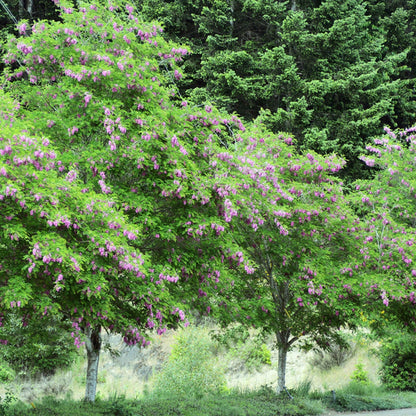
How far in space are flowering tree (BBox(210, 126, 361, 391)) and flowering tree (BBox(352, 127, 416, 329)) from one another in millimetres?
615

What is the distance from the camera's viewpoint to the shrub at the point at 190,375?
16500mm

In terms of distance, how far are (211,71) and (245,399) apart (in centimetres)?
2016

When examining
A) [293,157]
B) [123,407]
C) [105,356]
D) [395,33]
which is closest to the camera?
[123,407]

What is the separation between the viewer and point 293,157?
48.6 ft

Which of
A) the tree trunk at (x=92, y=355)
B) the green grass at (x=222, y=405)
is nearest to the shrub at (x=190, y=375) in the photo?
the green grass at (x=222, y=405)

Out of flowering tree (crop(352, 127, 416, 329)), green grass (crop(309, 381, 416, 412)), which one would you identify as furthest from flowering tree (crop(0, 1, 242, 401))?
green grass (crop(309, 381, 416, 412))

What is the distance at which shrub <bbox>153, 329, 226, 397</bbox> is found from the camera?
16500 millimetres

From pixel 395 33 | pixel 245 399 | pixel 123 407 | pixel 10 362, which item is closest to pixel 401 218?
pixel 245 399

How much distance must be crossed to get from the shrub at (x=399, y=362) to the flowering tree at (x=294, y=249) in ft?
18.1

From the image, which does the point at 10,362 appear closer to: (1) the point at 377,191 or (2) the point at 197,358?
(2) the point at 197,358

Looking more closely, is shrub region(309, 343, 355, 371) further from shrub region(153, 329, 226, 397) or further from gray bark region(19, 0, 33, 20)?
gray bark region(19, 0, 33, 20)

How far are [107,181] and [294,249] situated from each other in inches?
225

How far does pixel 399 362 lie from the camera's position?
19.7 m

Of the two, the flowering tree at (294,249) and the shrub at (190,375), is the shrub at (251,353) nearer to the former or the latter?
the shrub at (190,375)
